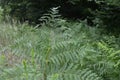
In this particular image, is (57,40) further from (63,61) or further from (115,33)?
(115,33)

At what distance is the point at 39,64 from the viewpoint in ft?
8.11

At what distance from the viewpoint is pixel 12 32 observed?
543 centimetres

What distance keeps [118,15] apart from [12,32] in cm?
197

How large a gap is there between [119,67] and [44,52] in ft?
3.16

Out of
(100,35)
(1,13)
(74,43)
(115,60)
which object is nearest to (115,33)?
(100,35)

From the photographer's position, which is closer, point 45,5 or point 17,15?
point 45,5

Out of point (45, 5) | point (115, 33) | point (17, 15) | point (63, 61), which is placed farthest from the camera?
point (17, 15)

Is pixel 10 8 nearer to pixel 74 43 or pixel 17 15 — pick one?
pixel 17 15

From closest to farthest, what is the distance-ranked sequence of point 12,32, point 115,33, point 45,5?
1. point 12,32
2. point 115,33
3. point 45,5

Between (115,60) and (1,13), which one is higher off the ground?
(115,60)

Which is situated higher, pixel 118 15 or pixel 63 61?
pixel 63 61

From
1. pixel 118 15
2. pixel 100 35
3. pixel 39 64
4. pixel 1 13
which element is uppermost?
pixel 39 64

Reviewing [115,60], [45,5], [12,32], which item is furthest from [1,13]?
[115,60]

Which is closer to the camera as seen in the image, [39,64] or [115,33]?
[39,64]
